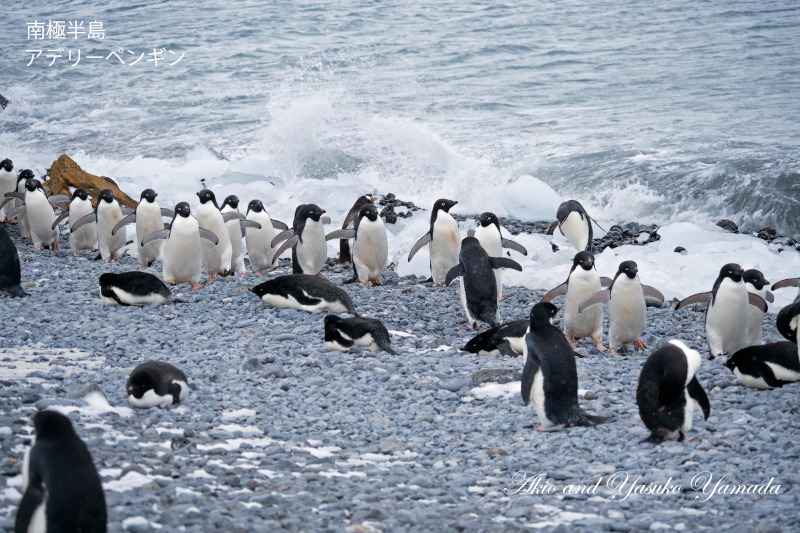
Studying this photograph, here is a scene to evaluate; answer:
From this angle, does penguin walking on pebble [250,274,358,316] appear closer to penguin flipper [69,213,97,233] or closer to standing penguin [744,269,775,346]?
standing penguin [744,269,775,346]

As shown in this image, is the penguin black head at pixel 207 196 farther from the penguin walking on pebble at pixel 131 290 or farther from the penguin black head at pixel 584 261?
the penguin black head at pixel 584 261

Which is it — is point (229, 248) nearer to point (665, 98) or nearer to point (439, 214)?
→ point (439, 214)

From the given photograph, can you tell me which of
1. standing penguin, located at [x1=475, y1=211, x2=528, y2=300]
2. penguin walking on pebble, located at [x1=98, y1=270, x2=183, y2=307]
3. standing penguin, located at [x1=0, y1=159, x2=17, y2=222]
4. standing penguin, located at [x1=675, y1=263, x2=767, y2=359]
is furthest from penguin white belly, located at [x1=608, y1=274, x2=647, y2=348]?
standing penguin, located at [x1=0, y1=159, x2=17, y2=222]

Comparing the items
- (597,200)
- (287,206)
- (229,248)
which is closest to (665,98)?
(597,200)

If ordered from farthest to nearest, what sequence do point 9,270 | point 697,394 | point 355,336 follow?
point 9,270 < point 355,336 < point 697,394

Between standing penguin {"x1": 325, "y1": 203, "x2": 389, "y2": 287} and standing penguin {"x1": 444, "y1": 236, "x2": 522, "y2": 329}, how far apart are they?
4.23 ft

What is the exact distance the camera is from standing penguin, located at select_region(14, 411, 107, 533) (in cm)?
222

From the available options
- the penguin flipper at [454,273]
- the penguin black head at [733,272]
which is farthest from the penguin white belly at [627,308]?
the penguin flipper at [454,273]

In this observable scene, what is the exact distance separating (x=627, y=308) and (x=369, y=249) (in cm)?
279

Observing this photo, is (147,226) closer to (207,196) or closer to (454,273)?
(207,196)

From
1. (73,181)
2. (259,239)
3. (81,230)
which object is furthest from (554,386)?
(73,181)

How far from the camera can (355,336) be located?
16.6ft

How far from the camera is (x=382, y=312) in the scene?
20.6 feet

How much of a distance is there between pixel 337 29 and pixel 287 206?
1690 centimetres
